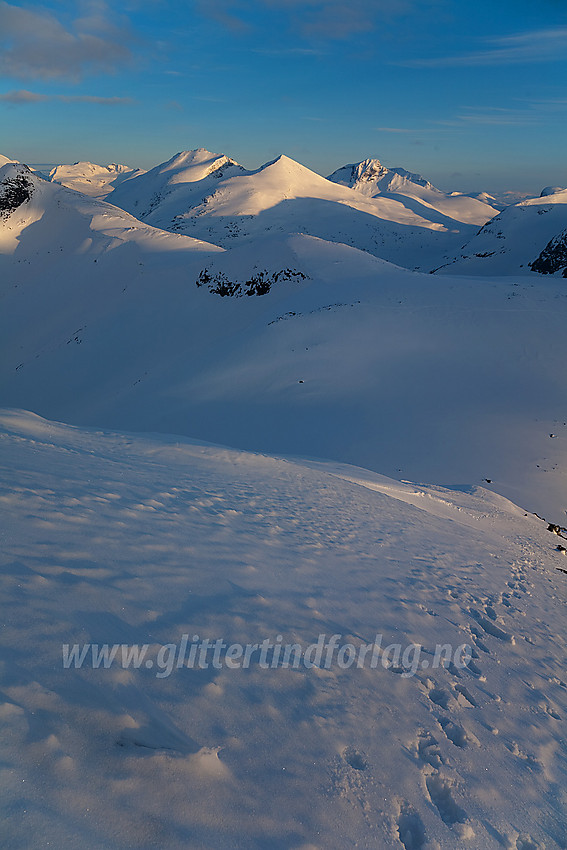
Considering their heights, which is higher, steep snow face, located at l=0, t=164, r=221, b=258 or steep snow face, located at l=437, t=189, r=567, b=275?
steep snow face, located at l=437, t=189, r=567, b=275

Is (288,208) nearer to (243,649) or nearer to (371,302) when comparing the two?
(371,302)

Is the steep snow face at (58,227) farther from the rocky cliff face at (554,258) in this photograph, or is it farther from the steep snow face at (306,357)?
the rocky cliff face at (554,258)

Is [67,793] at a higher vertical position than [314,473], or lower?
higher

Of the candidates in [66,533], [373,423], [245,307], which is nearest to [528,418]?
[373,423]

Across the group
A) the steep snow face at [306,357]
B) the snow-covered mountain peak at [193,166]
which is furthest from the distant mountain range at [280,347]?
the snow-covered mountain peak at [193,166]

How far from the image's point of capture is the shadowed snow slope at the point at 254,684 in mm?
2646

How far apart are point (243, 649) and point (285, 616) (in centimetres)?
74

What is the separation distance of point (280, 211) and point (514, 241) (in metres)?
52.3

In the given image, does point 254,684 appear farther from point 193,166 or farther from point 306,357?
point 193,166

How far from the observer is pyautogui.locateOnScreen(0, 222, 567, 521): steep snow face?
1711 cm

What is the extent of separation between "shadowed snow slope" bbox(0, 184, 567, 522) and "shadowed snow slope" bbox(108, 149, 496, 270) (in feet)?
177

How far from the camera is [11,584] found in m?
3.93

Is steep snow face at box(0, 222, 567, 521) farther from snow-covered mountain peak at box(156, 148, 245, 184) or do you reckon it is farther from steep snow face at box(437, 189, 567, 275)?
snow-covered mountain peak at box(156, 148, 245, 184)

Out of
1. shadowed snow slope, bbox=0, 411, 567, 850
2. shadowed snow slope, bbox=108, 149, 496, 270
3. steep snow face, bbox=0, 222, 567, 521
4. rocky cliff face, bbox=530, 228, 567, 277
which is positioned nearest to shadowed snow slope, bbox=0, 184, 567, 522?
steep snow face, bbox=0, 222, 567, 521
